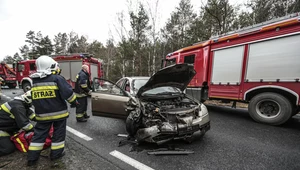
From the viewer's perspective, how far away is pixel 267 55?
148 inches

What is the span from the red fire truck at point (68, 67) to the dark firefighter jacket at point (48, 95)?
25.8 feet

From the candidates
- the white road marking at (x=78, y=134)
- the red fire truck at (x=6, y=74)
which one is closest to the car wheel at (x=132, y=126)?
the white road marking at (x=78, y=134)

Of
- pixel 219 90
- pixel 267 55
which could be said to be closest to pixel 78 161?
pixel 219 90

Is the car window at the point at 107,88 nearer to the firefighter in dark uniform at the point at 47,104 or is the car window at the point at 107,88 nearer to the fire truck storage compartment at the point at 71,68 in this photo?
the firefighter in dark uniform at the point at 47,104

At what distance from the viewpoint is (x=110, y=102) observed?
3.56 metres

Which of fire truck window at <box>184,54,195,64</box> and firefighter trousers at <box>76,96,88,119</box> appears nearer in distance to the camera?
firefighter trousers at <box>76,96,88,119</box>

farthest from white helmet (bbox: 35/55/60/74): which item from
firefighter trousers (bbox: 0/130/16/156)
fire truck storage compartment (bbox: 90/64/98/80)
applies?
fire truck storage compartment (bbox: 90/64/98/80)

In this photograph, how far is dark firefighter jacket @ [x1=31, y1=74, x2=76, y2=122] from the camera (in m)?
2.11

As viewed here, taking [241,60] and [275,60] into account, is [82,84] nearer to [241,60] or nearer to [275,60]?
[241,60]

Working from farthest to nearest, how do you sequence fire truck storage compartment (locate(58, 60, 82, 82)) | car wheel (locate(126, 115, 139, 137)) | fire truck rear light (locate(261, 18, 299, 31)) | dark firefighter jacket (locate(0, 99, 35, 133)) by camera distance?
1. fire truck storage compartment (locate(58, 60, 82, 82))
2. fire truck rear light (locate(261, 18, 299, 31))
3. car wheel (locate(126, 115, 139, 137))
4. dark firefighter jacket (locate(0, 99, 35, 133))

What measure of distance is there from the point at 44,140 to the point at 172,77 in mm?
2691

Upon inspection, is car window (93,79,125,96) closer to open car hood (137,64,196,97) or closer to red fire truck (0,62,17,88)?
open car hood (137,64,196,97)

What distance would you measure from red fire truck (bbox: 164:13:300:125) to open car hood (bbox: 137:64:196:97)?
6.59 feet

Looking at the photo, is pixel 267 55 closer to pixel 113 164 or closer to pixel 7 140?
pixel 113 164
